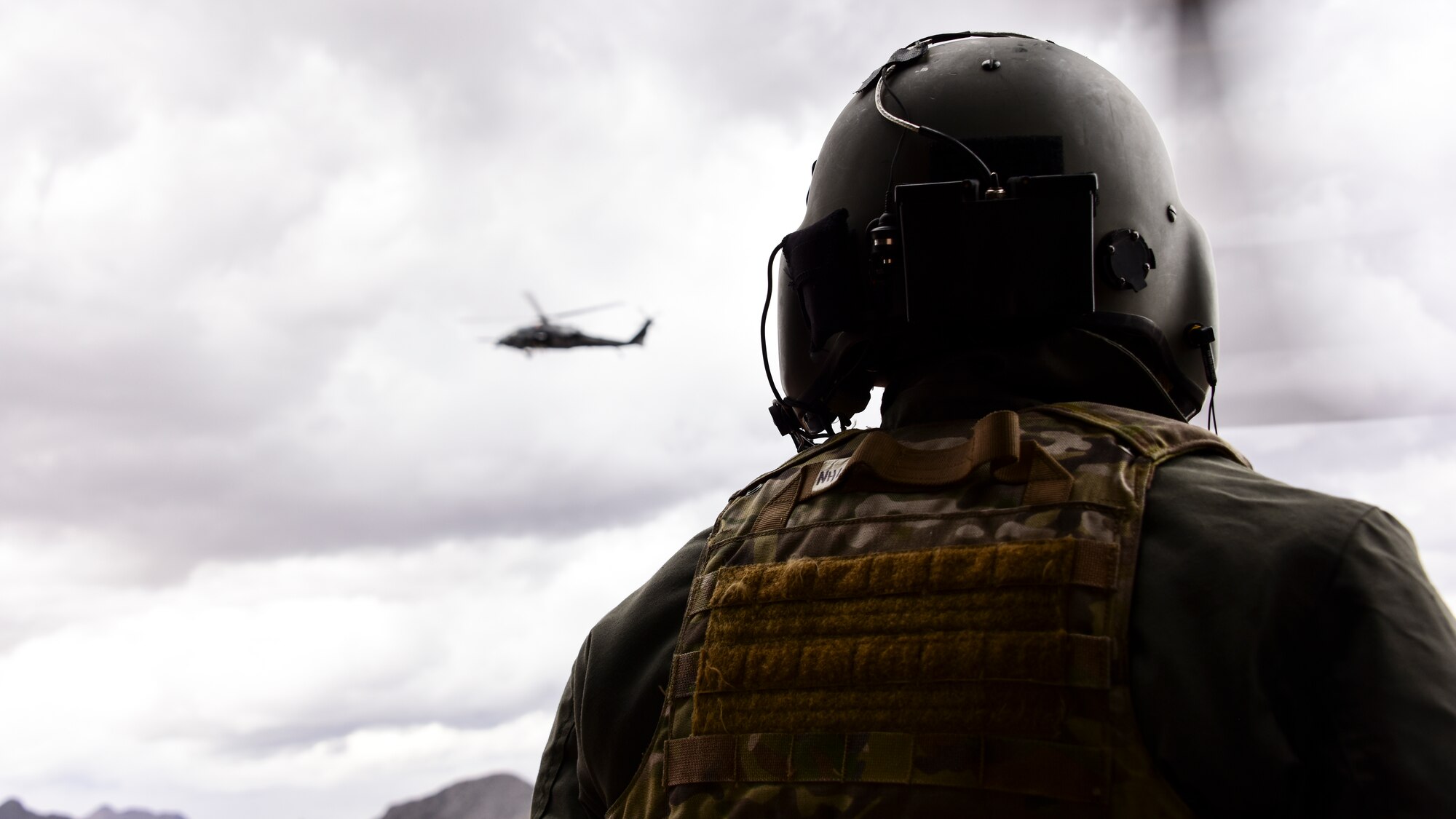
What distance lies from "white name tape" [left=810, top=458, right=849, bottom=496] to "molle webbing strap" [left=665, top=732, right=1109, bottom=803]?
17.9 inches

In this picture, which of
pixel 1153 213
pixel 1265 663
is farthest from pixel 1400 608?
pixel 1153 213

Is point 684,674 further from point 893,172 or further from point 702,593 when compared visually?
point 893,172

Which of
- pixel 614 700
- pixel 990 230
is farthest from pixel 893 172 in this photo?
pixel 614 700

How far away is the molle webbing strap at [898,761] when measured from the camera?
5.71ft

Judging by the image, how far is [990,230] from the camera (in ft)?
7.84

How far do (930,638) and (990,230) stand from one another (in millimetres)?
845

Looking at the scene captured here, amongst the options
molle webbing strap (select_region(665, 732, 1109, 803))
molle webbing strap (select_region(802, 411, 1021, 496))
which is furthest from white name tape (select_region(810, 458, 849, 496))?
molle webbing strap (select_region(665, 732, 1109, 803))

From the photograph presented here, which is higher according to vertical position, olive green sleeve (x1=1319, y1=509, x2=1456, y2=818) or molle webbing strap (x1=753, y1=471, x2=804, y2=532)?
molle webbing strap (x1=753, y1=471, x2=804, y2=532)

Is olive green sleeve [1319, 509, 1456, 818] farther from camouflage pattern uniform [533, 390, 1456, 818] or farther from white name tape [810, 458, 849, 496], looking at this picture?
white name tape [810, 458, 849, 496]

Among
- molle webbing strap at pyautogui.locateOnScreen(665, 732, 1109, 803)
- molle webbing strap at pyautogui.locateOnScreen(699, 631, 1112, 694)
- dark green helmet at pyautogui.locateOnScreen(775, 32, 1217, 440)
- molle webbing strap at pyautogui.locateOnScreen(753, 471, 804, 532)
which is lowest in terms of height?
molle webbing strap at pyautogui.locateOnScreen(665, 732, 1109, 803)

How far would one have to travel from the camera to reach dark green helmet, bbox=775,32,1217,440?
2.39 metres

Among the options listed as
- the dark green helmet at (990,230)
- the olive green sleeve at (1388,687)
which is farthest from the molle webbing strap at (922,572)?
the dark green helmet at (990,230)

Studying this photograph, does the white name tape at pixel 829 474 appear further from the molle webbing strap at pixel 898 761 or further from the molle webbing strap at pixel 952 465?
the molle webbing strap at pixel 898 761

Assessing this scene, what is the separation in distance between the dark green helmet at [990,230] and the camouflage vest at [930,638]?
0.30 m
